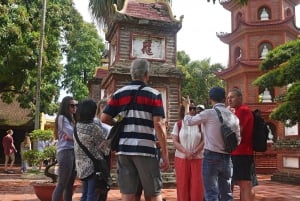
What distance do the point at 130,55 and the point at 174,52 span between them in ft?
4.82

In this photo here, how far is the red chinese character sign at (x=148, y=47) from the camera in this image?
11695 mm

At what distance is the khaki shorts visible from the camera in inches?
131

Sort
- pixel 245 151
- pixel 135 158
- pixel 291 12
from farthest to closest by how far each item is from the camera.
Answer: pixel 291 12, pixel 245 151, pixel 135 158

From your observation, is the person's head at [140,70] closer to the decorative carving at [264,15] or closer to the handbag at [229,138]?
the handbag at [229,138]

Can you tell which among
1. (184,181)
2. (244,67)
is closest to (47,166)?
(184,181)

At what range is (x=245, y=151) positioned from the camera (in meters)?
4.69

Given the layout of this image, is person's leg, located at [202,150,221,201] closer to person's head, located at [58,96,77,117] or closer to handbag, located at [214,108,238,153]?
handbag, located at [214,108,238,153]

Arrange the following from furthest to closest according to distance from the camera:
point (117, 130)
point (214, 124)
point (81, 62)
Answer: point (81, 62) → point (214, 124) → point (117, 130)

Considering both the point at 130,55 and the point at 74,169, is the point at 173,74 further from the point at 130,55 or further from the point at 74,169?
the point at 74,169

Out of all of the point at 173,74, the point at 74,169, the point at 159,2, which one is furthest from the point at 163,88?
the point at 74,169

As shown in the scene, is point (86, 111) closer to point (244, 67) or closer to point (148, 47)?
point (148, 47)

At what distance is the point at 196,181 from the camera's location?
537 centimetres

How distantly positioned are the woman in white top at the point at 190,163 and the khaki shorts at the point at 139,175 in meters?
2.06

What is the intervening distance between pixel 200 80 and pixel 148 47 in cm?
2397
